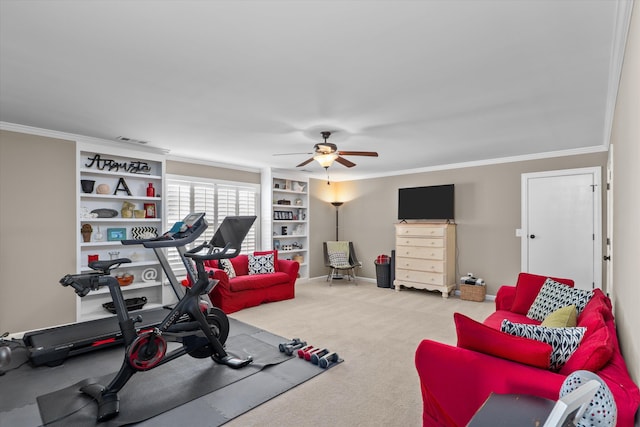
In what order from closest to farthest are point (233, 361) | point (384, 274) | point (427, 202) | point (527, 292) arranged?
point (233, 361), point (527, 292), point (427, 202), point (384, 274)

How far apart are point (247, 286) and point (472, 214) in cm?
415

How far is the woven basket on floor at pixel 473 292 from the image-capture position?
18.7 feet

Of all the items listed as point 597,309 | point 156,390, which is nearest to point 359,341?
point 156,390

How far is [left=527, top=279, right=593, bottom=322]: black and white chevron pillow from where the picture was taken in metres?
2.80

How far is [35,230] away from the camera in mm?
4121

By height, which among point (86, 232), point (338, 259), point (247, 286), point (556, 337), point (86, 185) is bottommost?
point (247, 286)

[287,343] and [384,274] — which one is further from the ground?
[384,274]

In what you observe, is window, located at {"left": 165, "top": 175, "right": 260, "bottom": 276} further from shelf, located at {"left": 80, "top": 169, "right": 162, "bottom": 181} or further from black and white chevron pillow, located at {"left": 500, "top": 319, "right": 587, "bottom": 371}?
black and white chevron pillow, located at {"left": 500, "top": 319, "right": 587, "bottom": 371}

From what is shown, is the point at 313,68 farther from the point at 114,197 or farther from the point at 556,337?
the point at 114,197

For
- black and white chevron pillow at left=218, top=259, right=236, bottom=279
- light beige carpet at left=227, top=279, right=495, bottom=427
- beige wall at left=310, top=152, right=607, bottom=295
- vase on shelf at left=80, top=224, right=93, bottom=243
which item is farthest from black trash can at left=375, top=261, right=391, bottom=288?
vase on shelf at left=80, top=224, right=93, bottom=243

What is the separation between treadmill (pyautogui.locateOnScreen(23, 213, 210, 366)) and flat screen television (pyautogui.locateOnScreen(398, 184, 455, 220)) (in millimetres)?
4577

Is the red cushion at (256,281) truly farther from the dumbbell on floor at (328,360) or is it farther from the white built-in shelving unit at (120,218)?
the dumbbell on floor at (328,360)

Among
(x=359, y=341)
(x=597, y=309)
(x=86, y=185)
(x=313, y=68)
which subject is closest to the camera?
(x=597, y=309)

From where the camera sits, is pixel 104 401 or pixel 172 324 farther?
pixel 172 324
